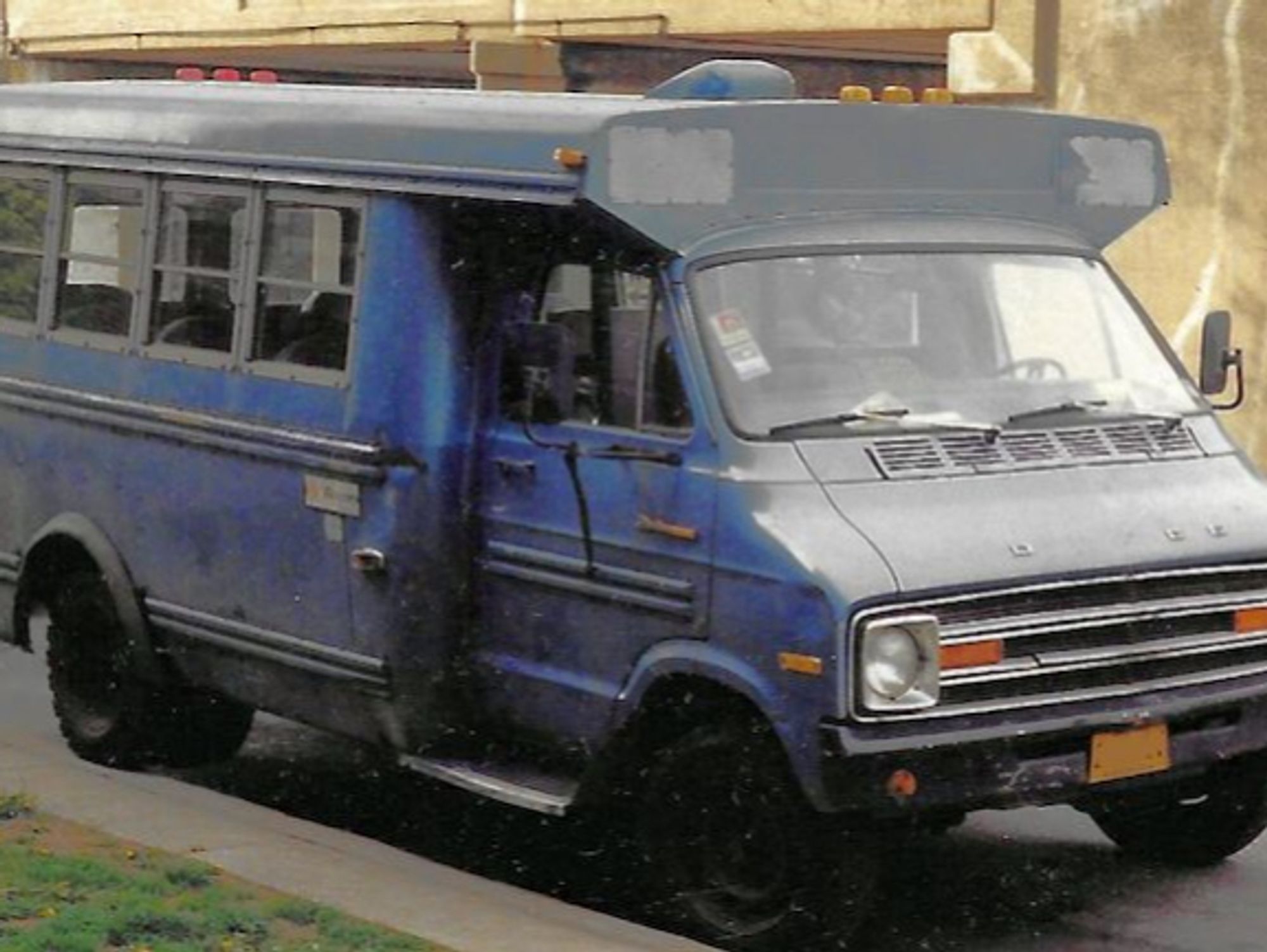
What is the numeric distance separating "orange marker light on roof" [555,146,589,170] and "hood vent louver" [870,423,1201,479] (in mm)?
1096

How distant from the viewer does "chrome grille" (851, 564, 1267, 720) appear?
7.66 meters

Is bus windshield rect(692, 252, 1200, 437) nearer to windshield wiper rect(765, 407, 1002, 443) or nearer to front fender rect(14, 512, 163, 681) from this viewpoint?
windshield wiper rect(765, 407, 1002, 443)

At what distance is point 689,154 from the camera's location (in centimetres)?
818

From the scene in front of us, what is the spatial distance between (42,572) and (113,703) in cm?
61

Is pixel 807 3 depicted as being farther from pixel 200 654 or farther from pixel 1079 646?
pixel 1079 646

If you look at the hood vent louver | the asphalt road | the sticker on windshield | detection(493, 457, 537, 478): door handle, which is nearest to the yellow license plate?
the asphalt road

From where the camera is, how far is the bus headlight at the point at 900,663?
7527mm

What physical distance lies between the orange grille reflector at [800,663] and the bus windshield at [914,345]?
690 millimetres

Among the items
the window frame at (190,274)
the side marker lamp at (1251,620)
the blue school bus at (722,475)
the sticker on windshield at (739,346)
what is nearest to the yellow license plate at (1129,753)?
the blue school bus at (722,475)

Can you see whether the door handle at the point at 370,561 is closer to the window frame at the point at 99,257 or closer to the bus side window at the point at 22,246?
the window frame at the point at 99,257

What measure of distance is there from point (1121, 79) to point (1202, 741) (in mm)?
10782

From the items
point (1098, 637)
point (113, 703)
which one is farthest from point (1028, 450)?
point (113, 703)

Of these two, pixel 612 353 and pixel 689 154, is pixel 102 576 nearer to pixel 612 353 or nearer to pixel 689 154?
pixel 612 353

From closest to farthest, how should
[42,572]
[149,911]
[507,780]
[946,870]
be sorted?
[149,911] → [507,780] → [946,870] → [42,572]
